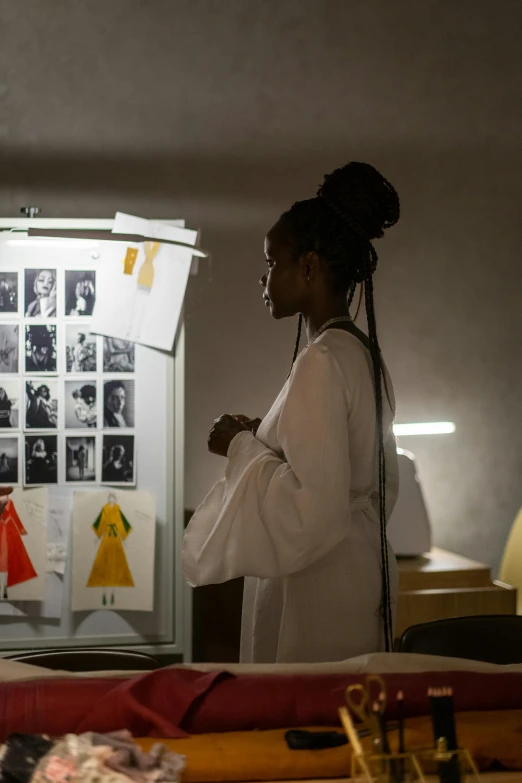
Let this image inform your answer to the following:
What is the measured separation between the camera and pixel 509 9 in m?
3.51

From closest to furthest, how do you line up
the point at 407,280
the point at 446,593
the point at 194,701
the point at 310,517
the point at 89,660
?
the point at 194,701 → the point at 310,517 → the point at 89,660 → the point at 446,593 → the point at 407,280

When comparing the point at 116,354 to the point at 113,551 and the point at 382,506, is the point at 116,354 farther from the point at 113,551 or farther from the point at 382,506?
the point at 382,506

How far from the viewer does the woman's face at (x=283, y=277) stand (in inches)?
70.2

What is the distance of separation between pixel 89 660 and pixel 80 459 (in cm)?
113

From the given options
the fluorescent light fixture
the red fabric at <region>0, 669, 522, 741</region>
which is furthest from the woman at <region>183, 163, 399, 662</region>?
the fluorescent light fixture

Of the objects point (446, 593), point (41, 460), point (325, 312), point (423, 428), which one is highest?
point (325, 312)

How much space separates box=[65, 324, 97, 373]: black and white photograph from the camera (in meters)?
2.76

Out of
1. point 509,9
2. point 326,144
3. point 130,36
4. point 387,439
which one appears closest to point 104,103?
point 130,36

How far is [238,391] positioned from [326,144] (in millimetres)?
968

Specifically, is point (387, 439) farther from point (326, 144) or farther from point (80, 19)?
point (80, 19)

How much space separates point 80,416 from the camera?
276 centimetres

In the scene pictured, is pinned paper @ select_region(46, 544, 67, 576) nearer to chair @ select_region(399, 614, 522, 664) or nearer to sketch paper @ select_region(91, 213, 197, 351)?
sketch paper @ select_region(91, 213, 197, 351)

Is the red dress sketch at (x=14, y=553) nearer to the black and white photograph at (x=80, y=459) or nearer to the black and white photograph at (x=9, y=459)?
the black and white photograph at (x=9, y=459)

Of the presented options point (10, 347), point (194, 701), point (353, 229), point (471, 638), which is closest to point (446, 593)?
point (471, 638)
